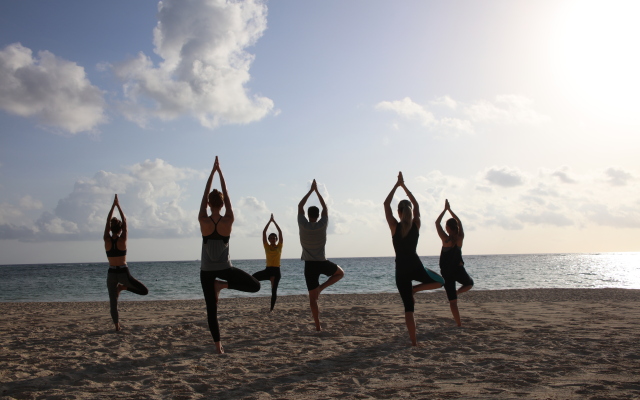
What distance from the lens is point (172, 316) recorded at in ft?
33.0

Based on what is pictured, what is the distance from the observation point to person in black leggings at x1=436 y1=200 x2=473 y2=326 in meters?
7.67

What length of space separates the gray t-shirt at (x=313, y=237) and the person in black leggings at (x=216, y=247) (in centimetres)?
160

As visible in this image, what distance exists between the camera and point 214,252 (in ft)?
17.8

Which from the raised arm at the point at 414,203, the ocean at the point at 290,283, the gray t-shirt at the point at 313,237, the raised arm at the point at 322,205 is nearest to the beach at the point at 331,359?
the gray t-shirt at the point at 313,237

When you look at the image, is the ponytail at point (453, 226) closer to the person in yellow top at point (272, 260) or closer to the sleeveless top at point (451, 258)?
the sleeveless top at point (451, 258)

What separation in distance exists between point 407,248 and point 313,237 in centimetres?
182

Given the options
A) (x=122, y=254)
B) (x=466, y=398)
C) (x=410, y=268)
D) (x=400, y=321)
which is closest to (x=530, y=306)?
(x=400, y=321)

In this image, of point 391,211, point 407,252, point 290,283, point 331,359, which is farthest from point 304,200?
point 290,283

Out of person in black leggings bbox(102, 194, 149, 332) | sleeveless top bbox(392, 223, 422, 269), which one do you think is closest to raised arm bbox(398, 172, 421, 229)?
sleeveless top bbox(392, 223, 422, 269)

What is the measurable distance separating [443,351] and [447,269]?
222cm

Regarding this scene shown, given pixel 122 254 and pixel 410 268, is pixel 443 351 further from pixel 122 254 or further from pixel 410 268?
pixel 122 254

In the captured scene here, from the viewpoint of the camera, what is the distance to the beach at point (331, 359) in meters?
4.18

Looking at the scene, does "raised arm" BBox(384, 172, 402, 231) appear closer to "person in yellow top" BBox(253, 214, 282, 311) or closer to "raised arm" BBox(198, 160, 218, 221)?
"raised arm" BBox(198, 160, 218, 221)

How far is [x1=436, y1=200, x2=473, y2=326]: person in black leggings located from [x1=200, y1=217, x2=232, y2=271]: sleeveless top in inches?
159
